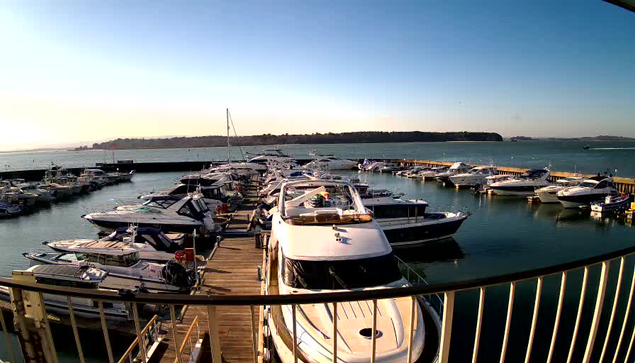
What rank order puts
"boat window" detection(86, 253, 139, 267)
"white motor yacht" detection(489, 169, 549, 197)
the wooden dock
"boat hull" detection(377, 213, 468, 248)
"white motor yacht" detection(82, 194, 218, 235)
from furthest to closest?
"white motor yacht" detection(489, 169, 549, 197), "white motor yacht" detection(82, 194, 218, 235), "boat hull" detection(377, 213, 468, 248), "boat window" detection(86, 253, 139, 267), the wooden dock

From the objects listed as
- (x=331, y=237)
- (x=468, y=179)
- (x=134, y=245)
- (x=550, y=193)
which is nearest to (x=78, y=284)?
(x=134, y=245)

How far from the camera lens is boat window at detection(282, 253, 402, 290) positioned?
666 centimetres

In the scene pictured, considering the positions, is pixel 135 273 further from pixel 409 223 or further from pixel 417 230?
pixel 417 230

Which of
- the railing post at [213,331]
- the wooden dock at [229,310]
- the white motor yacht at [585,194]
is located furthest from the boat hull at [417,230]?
the railing post at [213,331]

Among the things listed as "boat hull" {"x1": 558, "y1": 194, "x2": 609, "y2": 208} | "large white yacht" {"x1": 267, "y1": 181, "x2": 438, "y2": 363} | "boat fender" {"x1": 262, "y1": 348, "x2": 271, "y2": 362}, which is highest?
"large white yacht" {"x1": 267, "y1": 181, "x2": 438, "y2": 363}

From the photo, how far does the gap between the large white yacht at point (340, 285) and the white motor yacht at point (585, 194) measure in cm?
2798

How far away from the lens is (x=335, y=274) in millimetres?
6695

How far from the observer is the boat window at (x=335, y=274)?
666 cm

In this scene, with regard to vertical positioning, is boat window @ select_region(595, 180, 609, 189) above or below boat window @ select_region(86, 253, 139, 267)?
below

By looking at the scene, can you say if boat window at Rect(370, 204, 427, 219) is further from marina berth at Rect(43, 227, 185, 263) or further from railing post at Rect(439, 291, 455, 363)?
railing post at Rect(439, 291, 455, 363)

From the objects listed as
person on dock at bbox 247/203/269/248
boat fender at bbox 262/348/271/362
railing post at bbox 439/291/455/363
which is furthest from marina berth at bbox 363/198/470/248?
railing post at bbox 439/291/455/363

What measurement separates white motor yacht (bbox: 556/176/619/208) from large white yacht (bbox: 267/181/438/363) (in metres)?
28.0

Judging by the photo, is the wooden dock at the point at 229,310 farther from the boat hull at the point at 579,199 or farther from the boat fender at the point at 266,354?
the boat hull at the point at 579,199

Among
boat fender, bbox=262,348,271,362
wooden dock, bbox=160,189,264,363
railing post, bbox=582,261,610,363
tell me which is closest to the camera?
railing post, bbox=582,261,610,363
